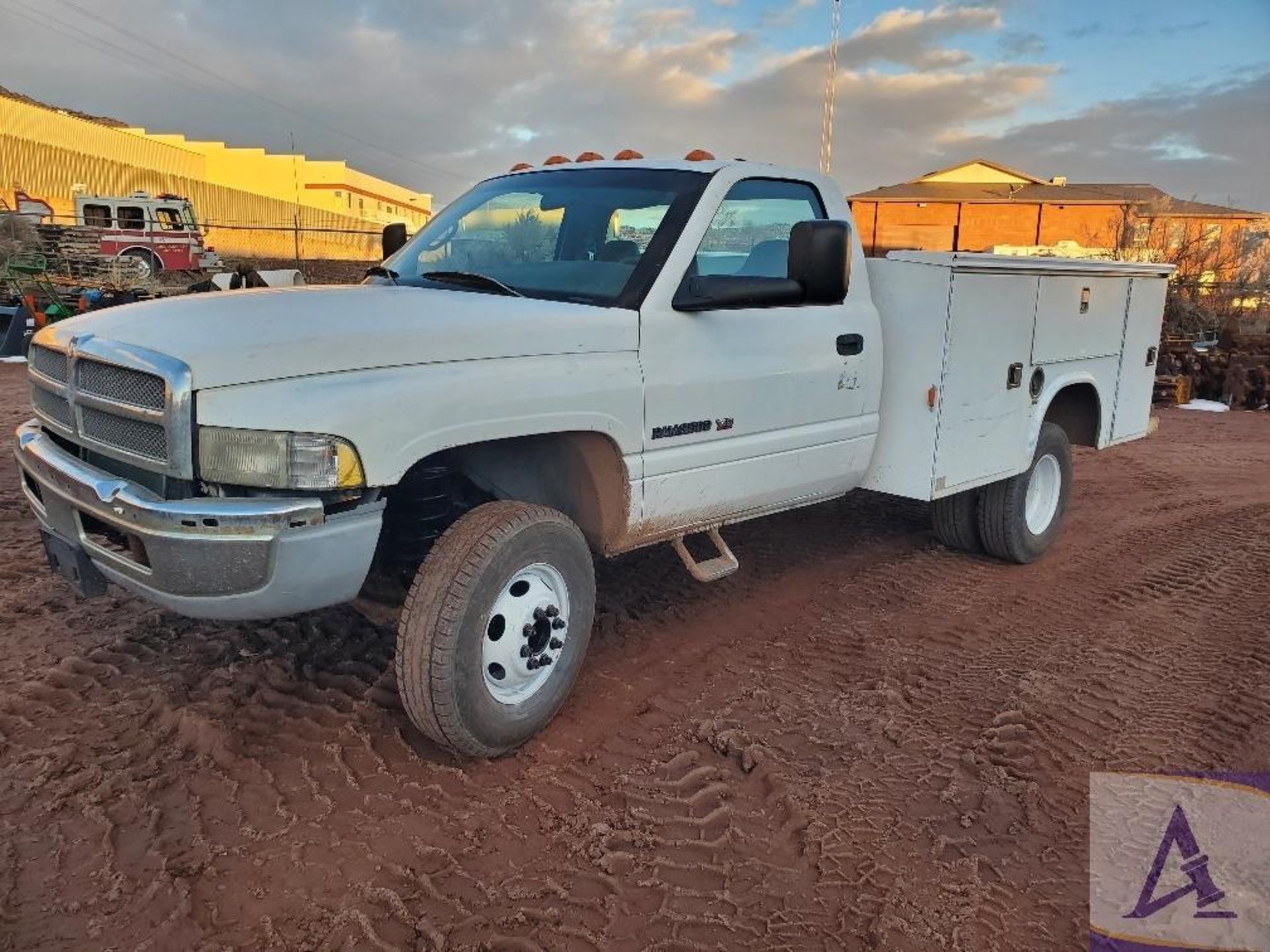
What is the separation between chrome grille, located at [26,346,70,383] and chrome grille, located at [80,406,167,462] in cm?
21

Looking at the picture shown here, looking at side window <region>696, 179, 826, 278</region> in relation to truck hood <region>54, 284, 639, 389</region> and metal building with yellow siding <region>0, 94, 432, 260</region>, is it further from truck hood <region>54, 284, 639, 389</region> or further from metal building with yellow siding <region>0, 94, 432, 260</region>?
metal building with yellow siding <region>0, 94, 432, 260</region>

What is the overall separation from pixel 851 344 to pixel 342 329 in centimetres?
243

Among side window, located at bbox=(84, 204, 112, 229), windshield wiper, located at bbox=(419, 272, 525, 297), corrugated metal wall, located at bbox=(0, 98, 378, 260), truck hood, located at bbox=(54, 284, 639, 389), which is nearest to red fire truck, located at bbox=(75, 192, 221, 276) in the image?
side window, located at bbox=(84, 204, 112, 229)

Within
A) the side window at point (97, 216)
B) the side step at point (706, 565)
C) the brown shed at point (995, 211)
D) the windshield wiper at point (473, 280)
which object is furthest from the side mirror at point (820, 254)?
the brown shed at point (995, 211)

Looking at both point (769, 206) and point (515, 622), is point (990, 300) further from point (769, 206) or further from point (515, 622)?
point (515, 622)

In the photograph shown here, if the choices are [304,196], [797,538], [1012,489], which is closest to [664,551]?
[797,538]

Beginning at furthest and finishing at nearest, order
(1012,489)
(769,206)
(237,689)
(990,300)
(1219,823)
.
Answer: (1012,489) < (990,300) < (769,206) < (237,689) < (1219,823)

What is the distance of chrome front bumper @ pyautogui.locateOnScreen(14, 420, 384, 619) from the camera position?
2662mm

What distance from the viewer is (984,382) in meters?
4.95

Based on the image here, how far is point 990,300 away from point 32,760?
454 cm

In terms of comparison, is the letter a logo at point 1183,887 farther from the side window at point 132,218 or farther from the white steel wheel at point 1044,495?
the side window at point 132,218

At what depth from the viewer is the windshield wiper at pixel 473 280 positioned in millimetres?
3684

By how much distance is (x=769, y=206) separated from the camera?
431cm

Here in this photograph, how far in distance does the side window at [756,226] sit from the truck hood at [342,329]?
26.8 inches
